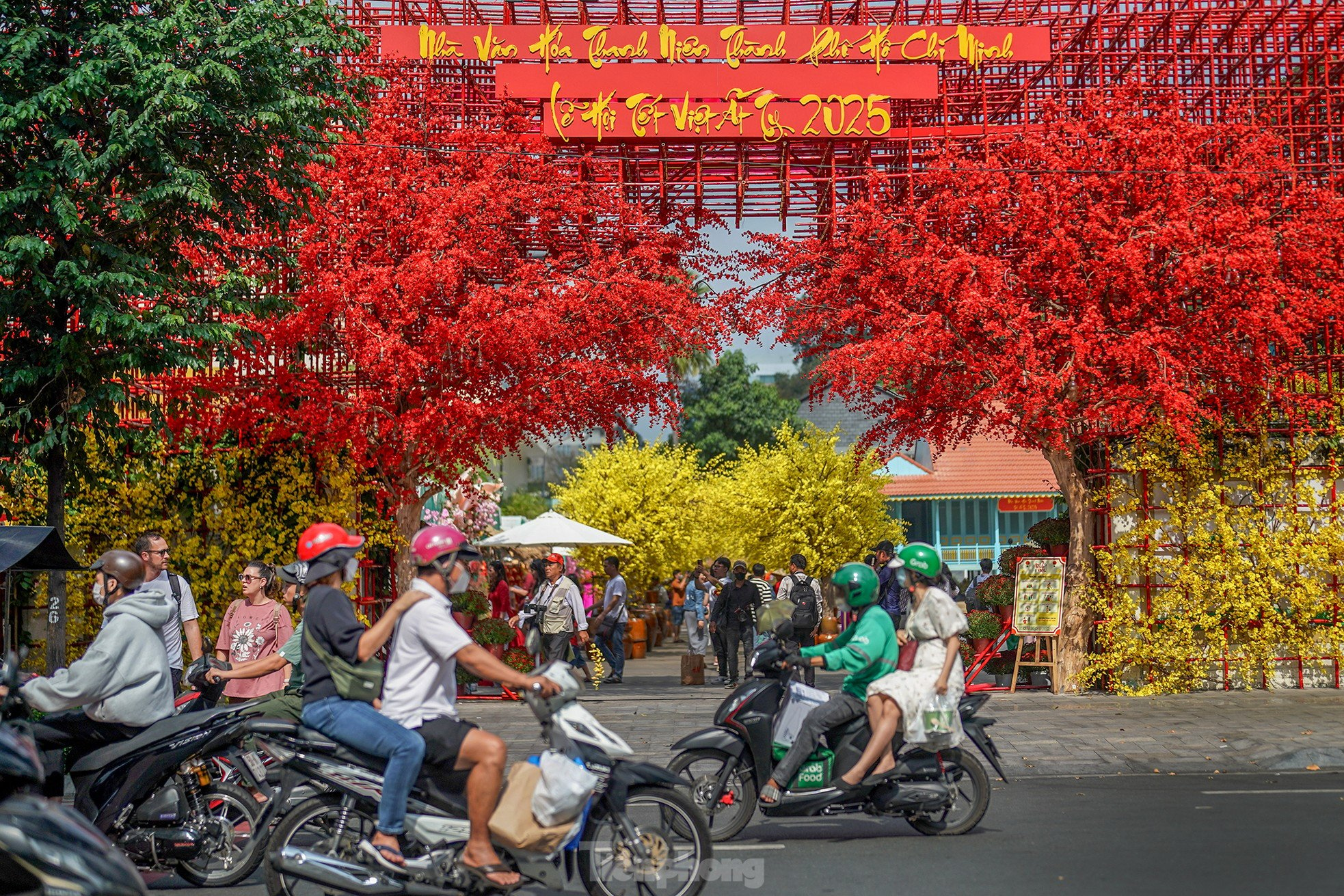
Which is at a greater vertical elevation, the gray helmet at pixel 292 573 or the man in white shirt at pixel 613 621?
the gray helmet at pixel 292 573

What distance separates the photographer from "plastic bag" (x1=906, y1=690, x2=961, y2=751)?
812cm

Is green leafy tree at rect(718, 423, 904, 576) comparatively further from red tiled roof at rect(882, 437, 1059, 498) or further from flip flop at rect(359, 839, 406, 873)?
flip flop at rect(359, 839, 406, 873)

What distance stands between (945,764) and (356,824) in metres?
3.72

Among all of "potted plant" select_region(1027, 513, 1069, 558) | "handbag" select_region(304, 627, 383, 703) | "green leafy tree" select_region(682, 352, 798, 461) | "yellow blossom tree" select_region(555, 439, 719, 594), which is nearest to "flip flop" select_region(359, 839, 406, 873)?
"handbag" select_region(304, 627, 383, 703)

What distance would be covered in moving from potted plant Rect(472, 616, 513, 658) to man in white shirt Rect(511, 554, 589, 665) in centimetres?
52

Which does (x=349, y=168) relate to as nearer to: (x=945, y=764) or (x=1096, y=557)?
(x=1096, y=557)

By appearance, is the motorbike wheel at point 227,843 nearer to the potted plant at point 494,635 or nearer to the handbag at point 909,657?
the handbag at point 909,657

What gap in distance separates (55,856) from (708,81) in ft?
49.8

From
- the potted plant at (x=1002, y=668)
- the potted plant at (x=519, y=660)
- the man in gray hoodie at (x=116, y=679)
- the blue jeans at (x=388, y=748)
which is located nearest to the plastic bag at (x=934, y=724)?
the blue jeans at (x=388, y=748)

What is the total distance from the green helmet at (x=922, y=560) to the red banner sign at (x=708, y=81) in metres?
11.2

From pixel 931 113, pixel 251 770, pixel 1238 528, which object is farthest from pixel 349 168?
pixel 1238 528

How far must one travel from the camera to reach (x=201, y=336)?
11625mm

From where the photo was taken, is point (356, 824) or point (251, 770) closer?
point (356, 824)

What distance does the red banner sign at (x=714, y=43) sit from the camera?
727 inches
